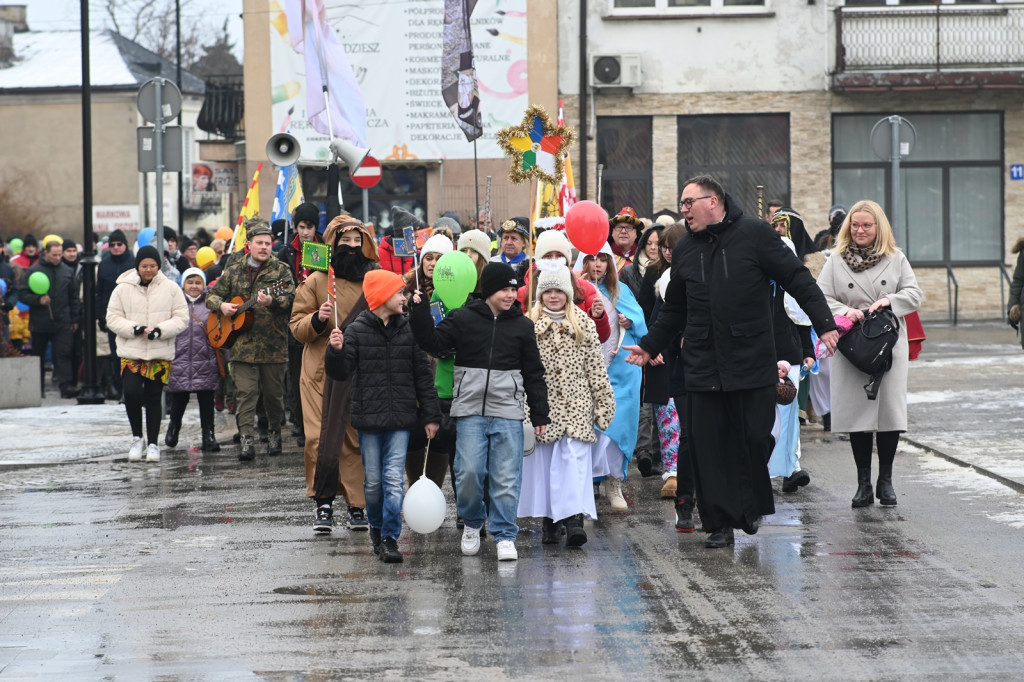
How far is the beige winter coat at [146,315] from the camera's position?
1262cm

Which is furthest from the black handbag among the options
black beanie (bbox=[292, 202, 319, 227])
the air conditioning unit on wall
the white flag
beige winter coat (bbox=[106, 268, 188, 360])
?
the air conditioning unit on wall

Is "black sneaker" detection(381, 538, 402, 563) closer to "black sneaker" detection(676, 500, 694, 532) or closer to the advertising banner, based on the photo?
"black sneaker" detection(676, 500, 694, 532)

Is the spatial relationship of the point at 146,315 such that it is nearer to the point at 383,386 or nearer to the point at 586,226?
the point at 586,226

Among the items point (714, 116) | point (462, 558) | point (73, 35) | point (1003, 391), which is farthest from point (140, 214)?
point (462, 558)

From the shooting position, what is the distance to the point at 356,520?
359 inches

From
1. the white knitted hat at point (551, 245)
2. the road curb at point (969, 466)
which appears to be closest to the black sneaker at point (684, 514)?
the white knitted hat at point (551, 245)

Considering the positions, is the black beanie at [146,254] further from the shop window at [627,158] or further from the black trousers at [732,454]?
the shop window at [627,158]

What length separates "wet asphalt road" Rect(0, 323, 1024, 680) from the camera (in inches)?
228

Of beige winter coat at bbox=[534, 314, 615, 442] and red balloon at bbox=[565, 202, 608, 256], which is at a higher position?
red balloon at bbox=[565, 202, 608, 256]

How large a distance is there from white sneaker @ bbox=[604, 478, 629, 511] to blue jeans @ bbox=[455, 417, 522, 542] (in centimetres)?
169

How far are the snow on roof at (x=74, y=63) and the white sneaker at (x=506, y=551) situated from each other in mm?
50559

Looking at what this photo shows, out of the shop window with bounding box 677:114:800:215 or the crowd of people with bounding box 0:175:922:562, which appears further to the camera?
the shop window with bounding box 677:114:800:215

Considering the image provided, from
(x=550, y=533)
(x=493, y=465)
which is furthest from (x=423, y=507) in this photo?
(x=550, y=533)

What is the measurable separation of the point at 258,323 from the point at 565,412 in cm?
489
